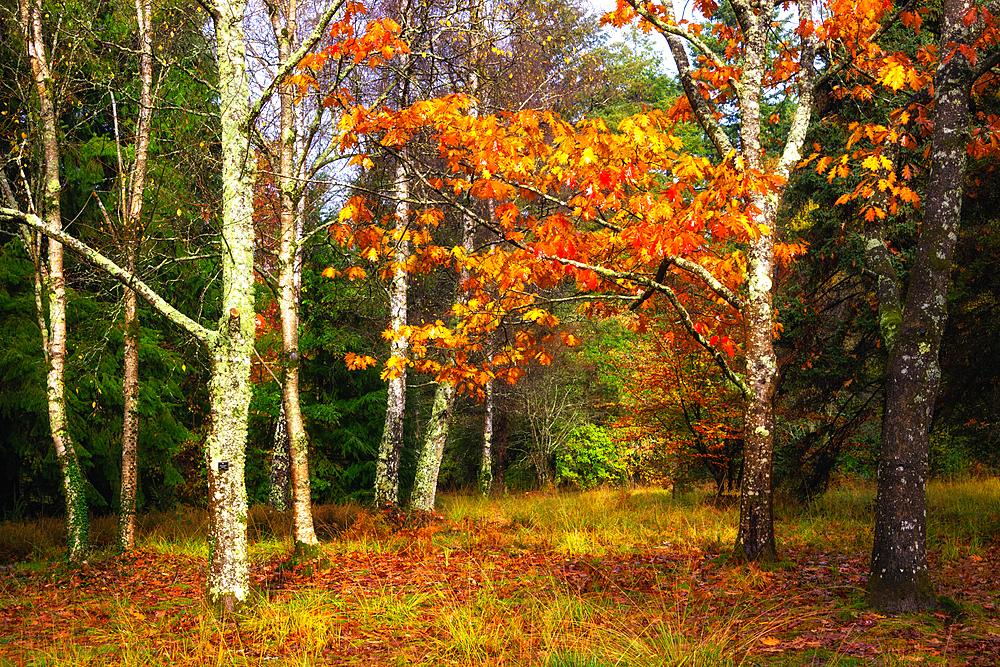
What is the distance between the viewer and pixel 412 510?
10555 millimetres

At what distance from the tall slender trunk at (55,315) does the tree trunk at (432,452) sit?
4865mm

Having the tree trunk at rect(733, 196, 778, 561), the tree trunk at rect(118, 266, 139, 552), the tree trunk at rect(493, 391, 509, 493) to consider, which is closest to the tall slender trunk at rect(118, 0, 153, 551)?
the tree trunk at rect(118, 266, 139, 552)

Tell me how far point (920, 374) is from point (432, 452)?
7743mm

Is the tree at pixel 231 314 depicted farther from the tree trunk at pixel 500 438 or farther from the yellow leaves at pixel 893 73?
the tree trunk at pixel 500 438

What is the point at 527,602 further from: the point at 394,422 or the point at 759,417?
the point at 394,422

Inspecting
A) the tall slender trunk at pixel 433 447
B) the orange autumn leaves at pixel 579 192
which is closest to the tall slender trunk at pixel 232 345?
the orange autumn leaves at pixel 579 192

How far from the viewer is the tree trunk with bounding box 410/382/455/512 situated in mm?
11133

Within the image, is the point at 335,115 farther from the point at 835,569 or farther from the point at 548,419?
the point at 548,419

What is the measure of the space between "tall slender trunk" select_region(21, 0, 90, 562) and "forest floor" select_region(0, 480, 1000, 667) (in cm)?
66

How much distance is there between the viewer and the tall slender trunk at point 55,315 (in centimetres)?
875

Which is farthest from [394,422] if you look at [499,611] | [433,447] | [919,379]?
[919,379]

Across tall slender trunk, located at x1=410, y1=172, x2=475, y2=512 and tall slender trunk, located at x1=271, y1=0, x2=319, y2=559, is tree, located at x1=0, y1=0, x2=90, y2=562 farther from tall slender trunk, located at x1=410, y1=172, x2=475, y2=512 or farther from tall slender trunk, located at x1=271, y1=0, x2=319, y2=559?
tall slender trunk, located at x1=410, y1=172, x2=475, y2=512

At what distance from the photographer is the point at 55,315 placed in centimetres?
888

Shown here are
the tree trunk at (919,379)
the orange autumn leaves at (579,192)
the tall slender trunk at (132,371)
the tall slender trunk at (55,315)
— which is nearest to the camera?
the tree trunk at (919,379)
